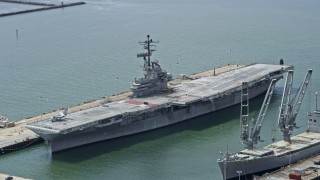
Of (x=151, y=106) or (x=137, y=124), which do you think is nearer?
(x=137, y=124)

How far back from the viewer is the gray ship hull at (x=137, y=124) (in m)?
66.6

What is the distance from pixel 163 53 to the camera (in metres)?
112

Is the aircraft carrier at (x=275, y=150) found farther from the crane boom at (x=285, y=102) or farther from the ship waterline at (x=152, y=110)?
the ship waterline at (x=152, y=110)

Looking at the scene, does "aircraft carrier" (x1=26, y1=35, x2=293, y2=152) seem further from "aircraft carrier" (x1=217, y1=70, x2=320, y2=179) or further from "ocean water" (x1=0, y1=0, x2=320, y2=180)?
"aircraft carrier" (x1=217, y1=70, x2=320, y2=179)

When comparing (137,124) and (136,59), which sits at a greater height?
(136,59)

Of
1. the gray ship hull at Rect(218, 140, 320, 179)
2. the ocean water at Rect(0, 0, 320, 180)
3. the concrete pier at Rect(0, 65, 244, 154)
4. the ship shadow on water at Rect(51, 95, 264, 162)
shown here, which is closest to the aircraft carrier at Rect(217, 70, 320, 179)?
the gray ship hull at Rect(218, 140, 320, 179)

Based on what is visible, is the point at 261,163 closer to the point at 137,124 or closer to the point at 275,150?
the point at 275,150

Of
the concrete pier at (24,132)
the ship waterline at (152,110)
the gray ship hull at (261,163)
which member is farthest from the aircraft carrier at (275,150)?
the concrete pier at (24,132)

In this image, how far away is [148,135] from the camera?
7212cm

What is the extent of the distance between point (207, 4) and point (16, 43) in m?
64.2

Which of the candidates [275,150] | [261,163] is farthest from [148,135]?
[261,163]

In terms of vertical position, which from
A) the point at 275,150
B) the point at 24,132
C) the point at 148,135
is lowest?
the point at 148,135

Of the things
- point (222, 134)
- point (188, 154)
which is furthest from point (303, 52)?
point (188, 154)

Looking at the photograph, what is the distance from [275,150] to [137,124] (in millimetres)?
16646
